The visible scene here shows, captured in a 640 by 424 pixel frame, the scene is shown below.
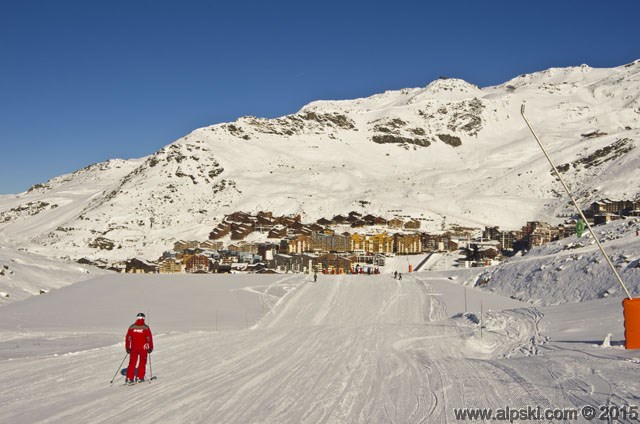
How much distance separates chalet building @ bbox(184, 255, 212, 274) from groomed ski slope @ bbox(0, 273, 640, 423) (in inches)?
1639

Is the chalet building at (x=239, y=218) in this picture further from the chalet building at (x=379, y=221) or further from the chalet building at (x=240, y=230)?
the chalet building at (x=379, y=221)

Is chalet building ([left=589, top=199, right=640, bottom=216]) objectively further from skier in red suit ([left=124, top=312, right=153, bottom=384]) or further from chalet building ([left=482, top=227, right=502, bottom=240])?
skier in red suit ([left=124, top=312, right=153, bottom=384])

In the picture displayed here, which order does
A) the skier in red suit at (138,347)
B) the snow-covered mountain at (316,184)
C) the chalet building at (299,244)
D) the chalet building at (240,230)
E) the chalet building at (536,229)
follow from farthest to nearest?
the snow-covered mountain at (316,184) → the chalet building at (240,230) → the chalet building at (299,244) → the chalet building at (536,229) → the skier in red suit at (138,347)

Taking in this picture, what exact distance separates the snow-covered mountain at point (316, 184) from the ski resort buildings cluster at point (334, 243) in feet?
27.3

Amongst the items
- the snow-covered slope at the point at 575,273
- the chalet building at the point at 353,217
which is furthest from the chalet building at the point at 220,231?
the snow-covered slope at the point at 575,273

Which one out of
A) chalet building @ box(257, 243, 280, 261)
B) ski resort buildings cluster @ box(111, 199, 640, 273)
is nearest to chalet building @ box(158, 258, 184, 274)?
ski resort buildings cluster @ box(111, 199, 640, 273)

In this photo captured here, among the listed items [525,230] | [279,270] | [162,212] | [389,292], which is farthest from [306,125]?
[389,292]

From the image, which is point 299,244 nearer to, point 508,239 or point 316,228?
point 316,228

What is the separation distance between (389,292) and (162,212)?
9256cm

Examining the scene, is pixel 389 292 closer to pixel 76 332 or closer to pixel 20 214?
pixel 76 332

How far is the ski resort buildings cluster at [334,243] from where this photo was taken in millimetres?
67625

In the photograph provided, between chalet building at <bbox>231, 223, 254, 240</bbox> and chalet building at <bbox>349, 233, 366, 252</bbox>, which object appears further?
chalet building at <bbox>231, 223, 254, 240</bbox>

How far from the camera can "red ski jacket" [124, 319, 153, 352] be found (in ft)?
34.5

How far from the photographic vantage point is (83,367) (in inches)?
470
